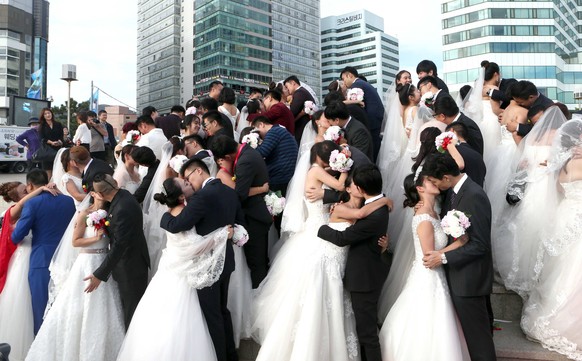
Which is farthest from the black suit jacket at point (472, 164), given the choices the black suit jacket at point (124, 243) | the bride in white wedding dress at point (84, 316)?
the bride in white wedding dress at point (84, 316)

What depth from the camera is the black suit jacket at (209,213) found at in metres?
4.04

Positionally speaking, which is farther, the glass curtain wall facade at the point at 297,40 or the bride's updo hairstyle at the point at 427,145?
the glass curtain wall facade at the point at 297,40

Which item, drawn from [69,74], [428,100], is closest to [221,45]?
[69,74]

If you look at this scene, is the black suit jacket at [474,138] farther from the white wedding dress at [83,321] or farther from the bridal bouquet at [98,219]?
the white wedding dress at [83,321]

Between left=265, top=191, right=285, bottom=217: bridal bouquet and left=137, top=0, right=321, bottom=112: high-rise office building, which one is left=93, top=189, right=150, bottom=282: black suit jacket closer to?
left=265, top=191, right=285, bottom=217: bridal bouquet

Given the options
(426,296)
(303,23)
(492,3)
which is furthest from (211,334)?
(303,23)

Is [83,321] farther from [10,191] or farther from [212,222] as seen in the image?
[10,191]

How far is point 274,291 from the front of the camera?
14.8ft

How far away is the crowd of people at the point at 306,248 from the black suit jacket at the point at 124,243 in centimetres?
1

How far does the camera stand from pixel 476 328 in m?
3.56

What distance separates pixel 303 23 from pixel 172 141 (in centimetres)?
13173

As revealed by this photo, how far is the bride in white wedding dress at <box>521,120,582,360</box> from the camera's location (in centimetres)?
386

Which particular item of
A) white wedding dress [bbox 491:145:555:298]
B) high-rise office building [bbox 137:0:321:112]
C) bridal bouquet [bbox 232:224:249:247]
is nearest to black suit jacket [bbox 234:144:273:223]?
bridal bouquet [bbox 232:224:249:247]

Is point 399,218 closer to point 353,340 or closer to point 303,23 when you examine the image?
point 353,340
